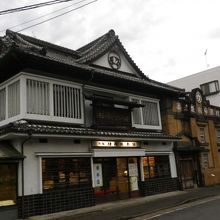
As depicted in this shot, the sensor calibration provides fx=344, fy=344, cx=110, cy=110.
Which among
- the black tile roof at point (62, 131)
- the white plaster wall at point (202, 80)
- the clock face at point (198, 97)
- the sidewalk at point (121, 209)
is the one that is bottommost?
the sidewalk at point (121, 209)

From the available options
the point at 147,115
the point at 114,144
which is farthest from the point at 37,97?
the point at 147,115

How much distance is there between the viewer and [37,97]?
56.3 ft

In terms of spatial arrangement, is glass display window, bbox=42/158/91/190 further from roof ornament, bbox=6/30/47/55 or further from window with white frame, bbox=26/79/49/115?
roof ornament, bbox=6/30/47/55

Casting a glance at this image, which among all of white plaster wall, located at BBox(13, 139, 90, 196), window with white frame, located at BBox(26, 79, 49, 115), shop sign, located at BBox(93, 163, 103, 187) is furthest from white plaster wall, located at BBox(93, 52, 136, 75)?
white plaster wall, located at BBox(13, 139, 90, 196)

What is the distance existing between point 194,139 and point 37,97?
577 inches

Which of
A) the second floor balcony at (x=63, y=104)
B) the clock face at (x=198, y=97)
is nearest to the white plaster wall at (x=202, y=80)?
the clock face at (x=198, y=97)

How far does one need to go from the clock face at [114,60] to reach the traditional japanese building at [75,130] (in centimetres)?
7

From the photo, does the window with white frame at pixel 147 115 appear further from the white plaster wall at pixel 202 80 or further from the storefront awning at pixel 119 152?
the white plaster wall at pixel 202 80

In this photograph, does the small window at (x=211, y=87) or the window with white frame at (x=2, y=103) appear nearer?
the window with white frame at (x=2, y=103)

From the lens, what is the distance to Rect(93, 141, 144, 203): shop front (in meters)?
19.0

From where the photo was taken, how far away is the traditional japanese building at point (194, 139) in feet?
84.0

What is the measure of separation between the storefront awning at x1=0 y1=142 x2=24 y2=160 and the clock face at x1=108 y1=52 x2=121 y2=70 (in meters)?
9.30

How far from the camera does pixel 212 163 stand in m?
29.0

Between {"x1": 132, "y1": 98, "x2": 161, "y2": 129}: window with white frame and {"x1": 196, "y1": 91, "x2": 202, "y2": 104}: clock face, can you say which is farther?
{"x1": 196, "y1": 91, "x2": 202, "y2": 104}: clock face
